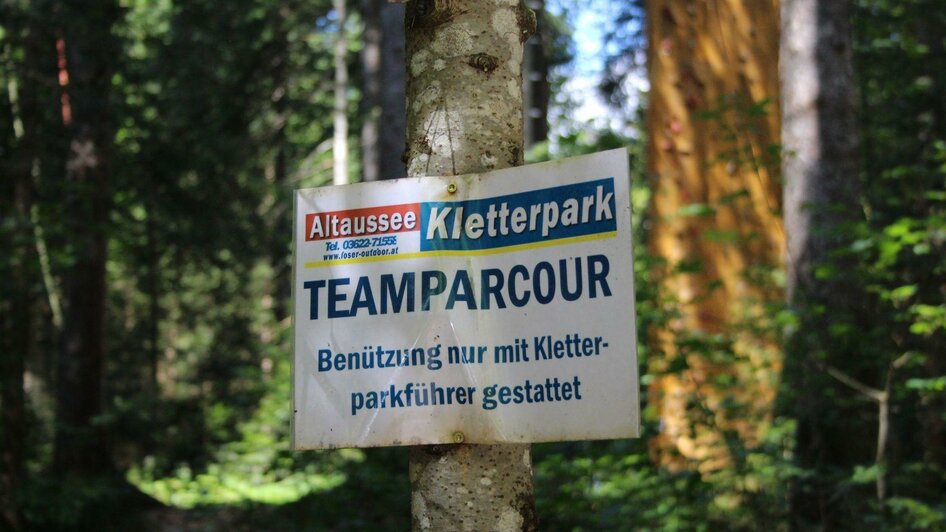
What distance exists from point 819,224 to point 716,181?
1.60 m

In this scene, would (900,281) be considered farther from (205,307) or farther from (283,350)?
(205,307)

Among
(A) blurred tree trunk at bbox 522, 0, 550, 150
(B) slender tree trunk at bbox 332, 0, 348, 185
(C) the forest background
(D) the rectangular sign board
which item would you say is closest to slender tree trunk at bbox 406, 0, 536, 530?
(D) the rectangular sign board

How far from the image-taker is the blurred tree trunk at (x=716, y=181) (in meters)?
6.66

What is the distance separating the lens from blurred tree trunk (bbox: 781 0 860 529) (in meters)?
6.02

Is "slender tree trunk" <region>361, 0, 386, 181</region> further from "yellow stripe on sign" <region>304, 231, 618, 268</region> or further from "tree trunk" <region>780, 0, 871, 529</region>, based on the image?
"yellow stripe on sign" <region>304, 231, 618, 268</region>

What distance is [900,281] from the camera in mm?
6418

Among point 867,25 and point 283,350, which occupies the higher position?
point 867,25

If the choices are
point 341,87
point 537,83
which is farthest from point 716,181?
point 341,87

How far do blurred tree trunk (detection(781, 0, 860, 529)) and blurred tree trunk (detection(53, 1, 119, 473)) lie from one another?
7296 mm

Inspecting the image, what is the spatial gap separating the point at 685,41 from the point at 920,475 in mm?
4196

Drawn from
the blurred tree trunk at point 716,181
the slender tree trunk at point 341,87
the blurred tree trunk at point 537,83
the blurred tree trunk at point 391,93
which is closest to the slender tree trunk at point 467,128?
the blurred tree trunk at point 716,181

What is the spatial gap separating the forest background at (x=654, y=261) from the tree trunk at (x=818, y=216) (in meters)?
0.02

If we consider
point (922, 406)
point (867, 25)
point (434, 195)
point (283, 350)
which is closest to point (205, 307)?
point (283, 350)

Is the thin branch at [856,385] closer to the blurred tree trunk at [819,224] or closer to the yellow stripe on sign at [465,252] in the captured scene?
the blurred tree trunk at [819,224]
